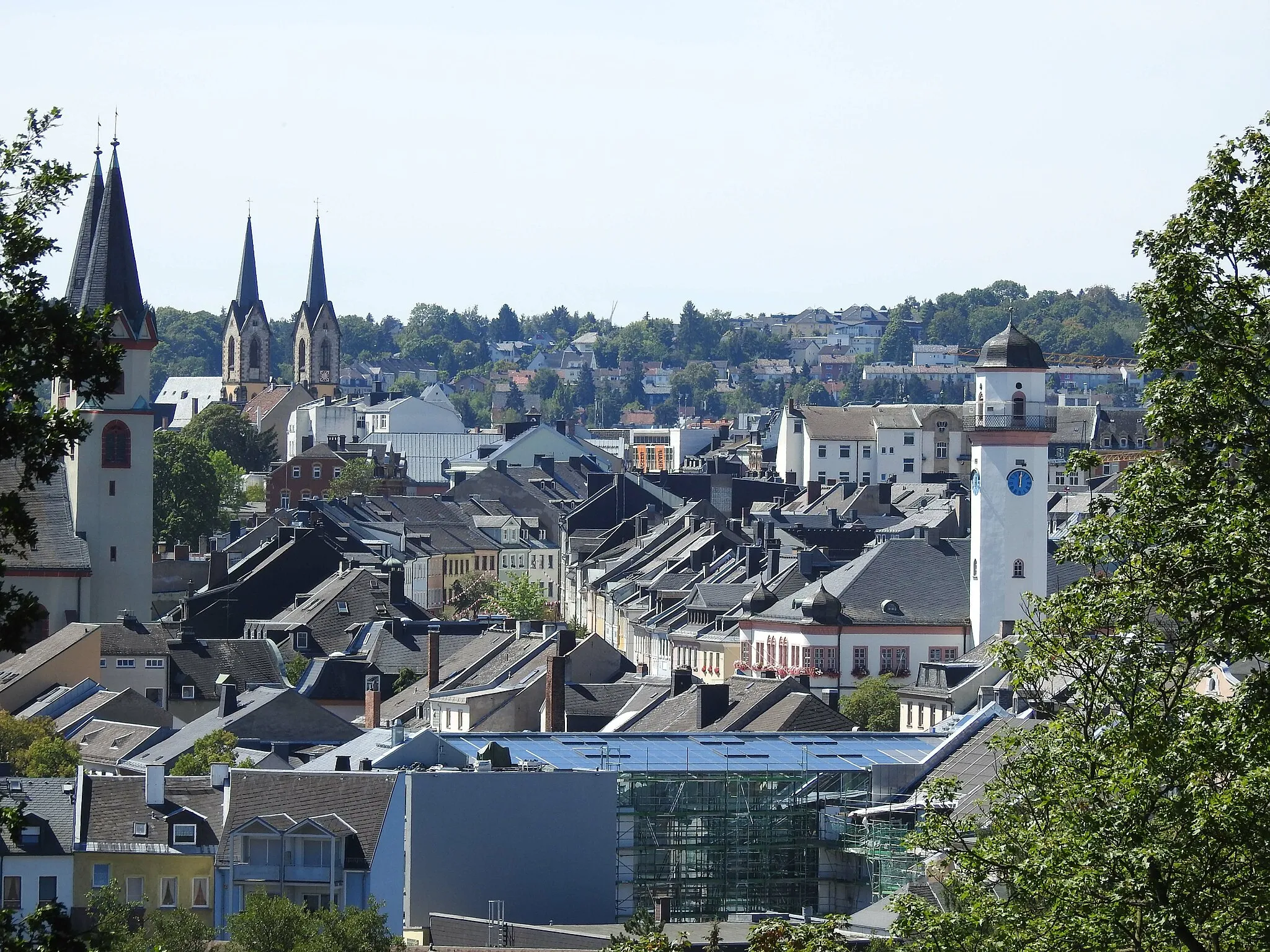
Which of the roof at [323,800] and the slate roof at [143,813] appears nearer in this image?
the roof at [323,800]

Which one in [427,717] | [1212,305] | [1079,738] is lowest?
[427,717]

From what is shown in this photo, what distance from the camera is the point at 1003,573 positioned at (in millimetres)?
89500

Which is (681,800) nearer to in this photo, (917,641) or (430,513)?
(917,641)

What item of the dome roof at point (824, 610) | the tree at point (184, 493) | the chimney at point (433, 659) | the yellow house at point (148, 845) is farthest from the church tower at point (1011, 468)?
the tree at point (184, 493)

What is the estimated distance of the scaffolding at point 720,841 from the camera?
55250 millimetres

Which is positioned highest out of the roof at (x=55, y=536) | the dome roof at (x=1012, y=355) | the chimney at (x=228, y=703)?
the dome roof at (x=1012, y=355)

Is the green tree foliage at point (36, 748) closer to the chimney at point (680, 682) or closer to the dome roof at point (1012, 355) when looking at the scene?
the chimney at point (680, 682)

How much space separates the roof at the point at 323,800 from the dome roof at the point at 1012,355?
37394 millimetres

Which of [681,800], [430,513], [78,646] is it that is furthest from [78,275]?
[430,513]

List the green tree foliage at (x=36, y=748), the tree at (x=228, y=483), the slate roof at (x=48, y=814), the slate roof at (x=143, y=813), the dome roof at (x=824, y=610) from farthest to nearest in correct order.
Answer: the tree at (x=228, y=483) → the dome roof at (x=824, y=610) → the green tree foliage at (x=36, y=748) → the slate roof at (x=143, y=813) → the slate roof at (x=48, y=814)

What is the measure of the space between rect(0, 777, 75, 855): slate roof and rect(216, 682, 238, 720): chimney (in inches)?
657

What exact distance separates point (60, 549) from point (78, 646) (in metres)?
8.99

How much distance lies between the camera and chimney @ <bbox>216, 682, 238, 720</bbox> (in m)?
75.1

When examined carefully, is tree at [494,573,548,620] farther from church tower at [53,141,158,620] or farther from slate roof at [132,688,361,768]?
slate roof at [132,688,361,768]
